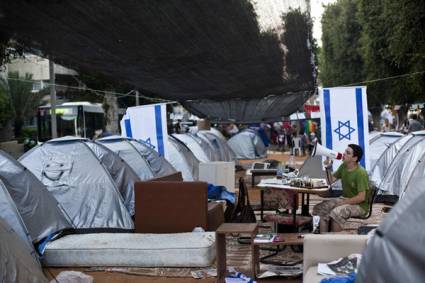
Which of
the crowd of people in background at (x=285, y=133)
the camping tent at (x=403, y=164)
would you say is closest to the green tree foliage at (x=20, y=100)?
the crowd of people in background at (x=285, y=133)

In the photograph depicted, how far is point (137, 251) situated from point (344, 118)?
5.13 metres

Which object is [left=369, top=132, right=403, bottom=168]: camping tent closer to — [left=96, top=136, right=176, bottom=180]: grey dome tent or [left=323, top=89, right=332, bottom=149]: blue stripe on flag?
[left=323, top=89, right=332, bottom=149]: blue stripe on flag

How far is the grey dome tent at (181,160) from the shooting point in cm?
1417

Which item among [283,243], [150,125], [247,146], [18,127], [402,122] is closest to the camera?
[283,243]

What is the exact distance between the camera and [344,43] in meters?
39.3

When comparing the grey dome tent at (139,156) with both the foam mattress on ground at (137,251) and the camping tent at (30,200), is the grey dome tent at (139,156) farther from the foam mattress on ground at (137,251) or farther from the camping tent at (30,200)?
the foam mattress on ground at (137,251)

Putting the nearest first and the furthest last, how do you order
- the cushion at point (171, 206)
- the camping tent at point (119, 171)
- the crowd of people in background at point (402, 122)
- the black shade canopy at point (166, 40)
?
the black shade canopy at point (166, 40)
the cushion at point (171, 206)
the camping tent at point (119, 171)
the crowd of people in background at point (402, 122)

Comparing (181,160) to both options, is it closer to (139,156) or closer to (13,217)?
(139,156)

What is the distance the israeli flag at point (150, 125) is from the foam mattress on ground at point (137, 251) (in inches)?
193

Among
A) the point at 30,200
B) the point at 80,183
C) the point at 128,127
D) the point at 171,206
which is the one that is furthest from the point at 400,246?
the point at 128,127

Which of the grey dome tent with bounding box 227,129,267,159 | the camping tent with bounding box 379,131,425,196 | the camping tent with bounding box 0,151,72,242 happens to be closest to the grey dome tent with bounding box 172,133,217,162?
the camping tent with bounding box 379,131,425,196

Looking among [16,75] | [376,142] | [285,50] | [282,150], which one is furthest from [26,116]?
[285,50]

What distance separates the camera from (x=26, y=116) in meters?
37.9

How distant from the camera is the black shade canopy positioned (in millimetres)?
5934
